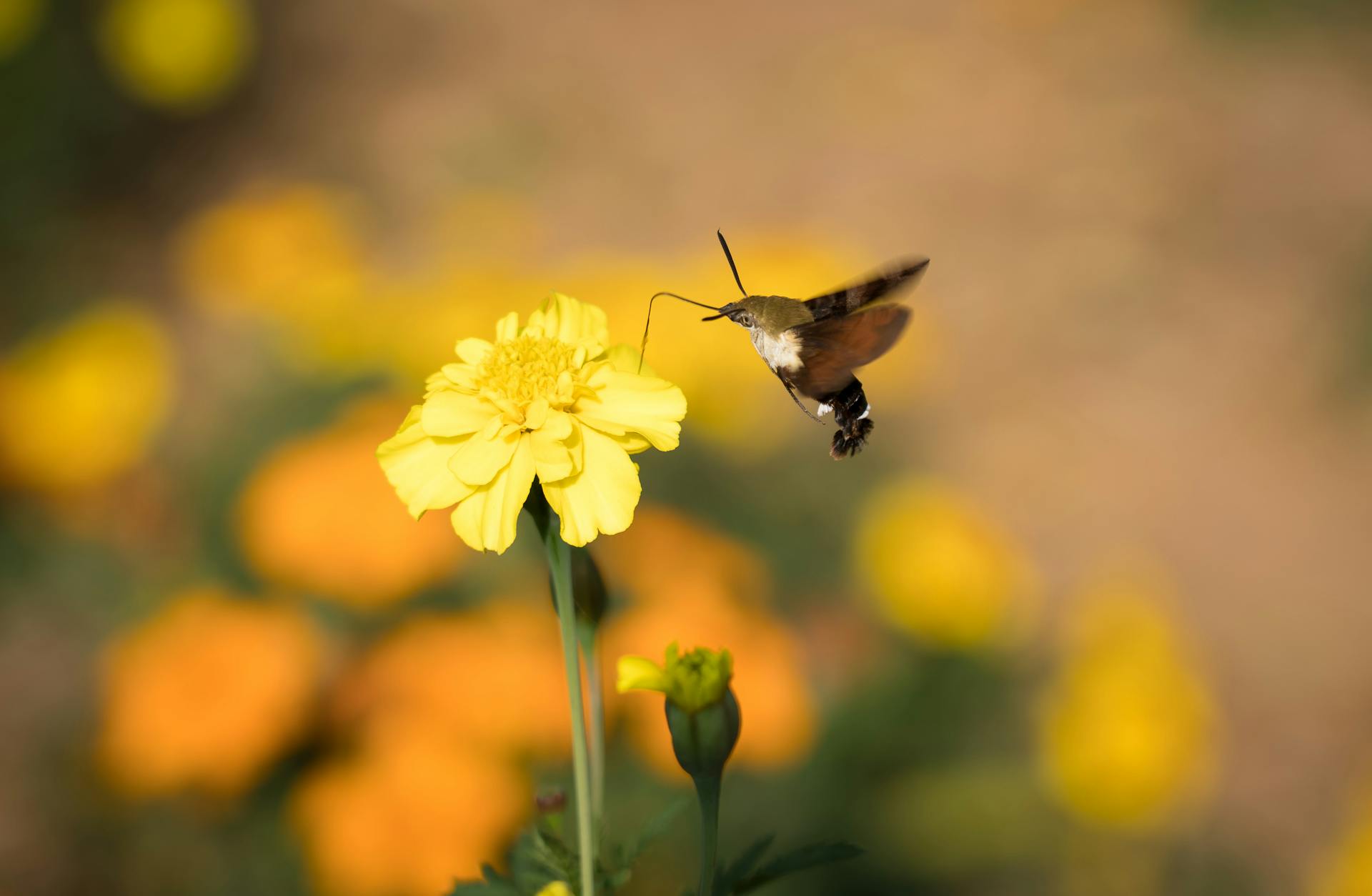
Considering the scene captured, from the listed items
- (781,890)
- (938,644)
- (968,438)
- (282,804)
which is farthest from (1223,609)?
(282,804)

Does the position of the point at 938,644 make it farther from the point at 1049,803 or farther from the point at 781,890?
the point at 781,890

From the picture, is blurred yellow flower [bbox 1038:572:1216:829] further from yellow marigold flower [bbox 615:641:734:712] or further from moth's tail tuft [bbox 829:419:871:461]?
yellow marigold flower [bbox 615:641:734:712]

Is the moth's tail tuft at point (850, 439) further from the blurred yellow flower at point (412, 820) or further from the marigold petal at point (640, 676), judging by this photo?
the blurred yellow flower at point (412, 820)

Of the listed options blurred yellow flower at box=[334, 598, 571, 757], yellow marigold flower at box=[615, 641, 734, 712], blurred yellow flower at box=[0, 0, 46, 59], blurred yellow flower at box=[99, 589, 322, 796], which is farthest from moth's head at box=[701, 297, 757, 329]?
blurred yellow flower at box=[0, 0, 46, 59]

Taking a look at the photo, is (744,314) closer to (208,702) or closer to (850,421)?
(850,421)

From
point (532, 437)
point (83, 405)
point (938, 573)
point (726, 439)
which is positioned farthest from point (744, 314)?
point (83, 405)
